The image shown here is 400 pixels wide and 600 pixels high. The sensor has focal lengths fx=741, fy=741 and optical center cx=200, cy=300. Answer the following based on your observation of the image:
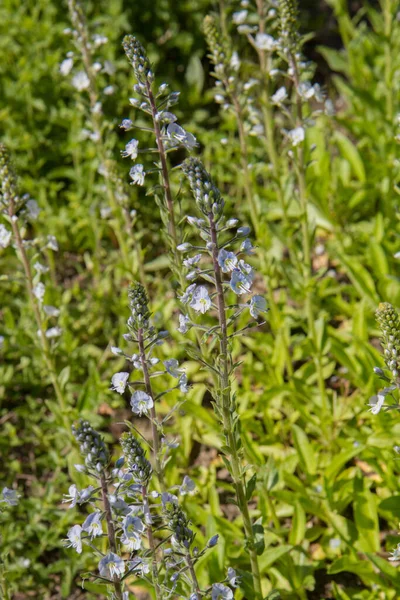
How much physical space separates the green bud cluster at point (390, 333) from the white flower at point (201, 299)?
0.70m

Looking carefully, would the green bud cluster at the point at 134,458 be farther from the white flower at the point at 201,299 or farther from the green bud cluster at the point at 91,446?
the white flower at the point at 201,299

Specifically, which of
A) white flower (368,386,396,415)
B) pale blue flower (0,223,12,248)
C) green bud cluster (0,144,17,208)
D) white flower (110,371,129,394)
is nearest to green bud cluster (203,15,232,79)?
green bud cluster (0,144,17,208)

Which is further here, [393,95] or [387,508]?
[393,95]

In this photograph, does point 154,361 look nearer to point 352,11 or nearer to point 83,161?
point 83,161

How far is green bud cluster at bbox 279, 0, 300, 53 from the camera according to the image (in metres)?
4.27

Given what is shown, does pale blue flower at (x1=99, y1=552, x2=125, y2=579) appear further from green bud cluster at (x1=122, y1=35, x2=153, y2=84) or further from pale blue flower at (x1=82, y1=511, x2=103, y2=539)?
green bud cluster at (x1=122, y1=35, x2=153, y2=84)

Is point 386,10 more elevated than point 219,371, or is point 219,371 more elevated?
point 386,10

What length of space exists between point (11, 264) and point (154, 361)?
407 centimetres

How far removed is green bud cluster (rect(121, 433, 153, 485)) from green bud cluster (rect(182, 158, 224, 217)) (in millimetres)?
960

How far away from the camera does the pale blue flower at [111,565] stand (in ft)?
9.69

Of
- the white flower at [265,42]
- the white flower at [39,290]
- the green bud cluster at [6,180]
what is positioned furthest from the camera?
the white flower at [265,42]

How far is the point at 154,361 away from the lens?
323cm

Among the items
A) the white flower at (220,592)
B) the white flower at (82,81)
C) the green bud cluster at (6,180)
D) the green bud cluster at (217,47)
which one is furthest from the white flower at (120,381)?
the white flower at (82,81)

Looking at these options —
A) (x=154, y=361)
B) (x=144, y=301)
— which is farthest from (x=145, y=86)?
(x=154, y=361)
